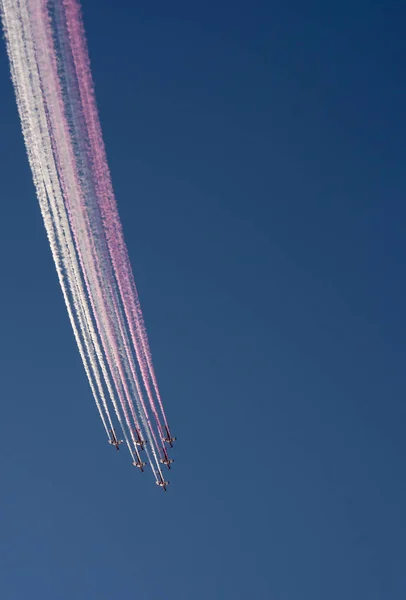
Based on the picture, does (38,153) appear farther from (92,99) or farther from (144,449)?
(144,449)

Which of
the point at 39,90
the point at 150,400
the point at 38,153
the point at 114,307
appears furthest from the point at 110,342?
the point at 39,90

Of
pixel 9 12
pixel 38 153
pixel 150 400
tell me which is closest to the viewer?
pixel 9 12

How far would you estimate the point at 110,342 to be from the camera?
26703 mm

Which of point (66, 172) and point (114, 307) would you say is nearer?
point (66, 172)

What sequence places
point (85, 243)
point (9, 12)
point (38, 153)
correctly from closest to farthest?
point (9, 12) < point (38, 153) < point (85, 243)

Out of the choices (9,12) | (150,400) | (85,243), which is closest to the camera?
(9,12)

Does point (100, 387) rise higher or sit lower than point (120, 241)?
lower

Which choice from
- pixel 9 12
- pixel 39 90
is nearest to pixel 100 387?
pixel 39 90

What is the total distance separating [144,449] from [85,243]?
7.86 meters

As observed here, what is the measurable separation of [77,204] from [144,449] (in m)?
9.14

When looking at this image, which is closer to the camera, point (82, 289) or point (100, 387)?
point (82, 289)

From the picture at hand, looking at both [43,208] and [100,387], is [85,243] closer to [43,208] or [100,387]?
[43,208]

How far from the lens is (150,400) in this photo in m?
28.5

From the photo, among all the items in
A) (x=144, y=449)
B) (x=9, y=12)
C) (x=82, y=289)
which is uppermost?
(x=9, y=12)
